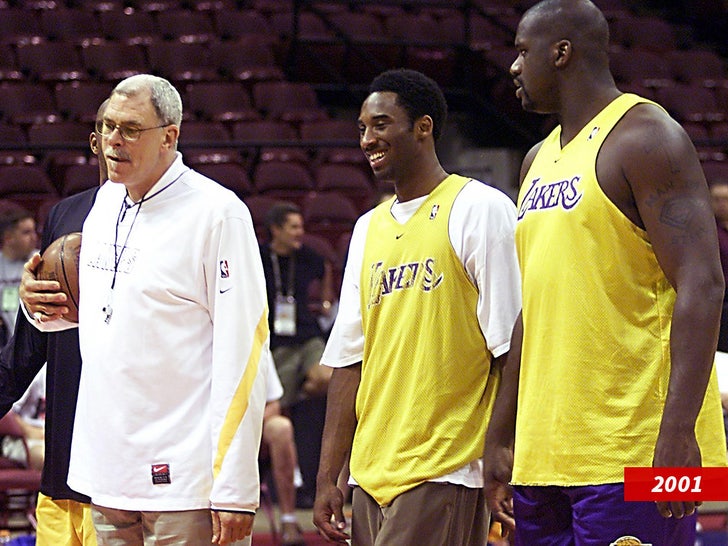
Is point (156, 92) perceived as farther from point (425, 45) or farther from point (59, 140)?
point (425, 45)

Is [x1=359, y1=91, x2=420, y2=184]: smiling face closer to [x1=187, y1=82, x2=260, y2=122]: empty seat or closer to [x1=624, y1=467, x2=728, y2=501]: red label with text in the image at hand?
[x1=624, y1=467, x2=728, y2=501]: red label with text

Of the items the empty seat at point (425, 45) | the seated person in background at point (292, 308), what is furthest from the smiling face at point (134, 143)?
the empty seat at point (425, 45)

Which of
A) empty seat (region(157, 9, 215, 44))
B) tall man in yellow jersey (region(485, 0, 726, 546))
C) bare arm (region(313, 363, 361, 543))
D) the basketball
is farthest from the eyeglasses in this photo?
empty seat (region(157, 9, 215, 44))

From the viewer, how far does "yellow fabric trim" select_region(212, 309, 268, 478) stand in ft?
9.56

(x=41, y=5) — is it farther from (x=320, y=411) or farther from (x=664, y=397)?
(x=664, y=397)

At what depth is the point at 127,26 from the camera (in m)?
11.5

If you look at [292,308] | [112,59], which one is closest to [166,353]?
[292,308]

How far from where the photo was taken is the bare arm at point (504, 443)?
9.30 feet

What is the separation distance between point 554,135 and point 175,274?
100cm

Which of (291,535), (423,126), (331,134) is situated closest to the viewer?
(423,126)

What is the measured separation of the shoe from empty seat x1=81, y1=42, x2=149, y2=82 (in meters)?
5.86

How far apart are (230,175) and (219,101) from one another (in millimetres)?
1683

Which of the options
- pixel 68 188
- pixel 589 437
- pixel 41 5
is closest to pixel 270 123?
pixel 68 188

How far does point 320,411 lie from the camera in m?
7.11
